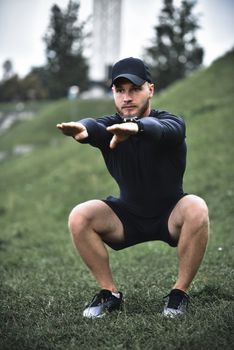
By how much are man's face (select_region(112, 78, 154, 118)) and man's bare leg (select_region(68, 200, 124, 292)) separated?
0.81 meters

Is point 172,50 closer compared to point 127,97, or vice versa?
point 127,97

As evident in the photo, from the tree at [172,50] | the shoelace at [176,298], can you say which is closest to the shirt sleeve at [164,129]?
the shoelace at [176,298]

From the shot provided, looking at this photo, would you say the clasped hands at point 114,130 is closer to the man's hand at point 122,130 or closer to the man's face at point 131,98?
the man's hand at point 122,130

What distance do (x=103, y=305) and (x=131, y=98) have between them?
168cm

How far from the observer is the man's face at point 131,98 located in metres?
4.28

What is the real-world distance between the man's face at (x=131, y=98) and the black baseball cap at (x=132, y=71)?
0.16 ft

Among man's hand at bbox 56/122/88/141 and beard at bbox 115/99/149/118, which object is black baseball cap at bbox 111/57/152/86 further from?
man's hand at bbox 56/122/88/141

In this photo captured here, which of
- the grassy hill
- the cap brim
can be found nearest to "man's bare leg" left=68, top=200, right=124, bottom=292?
the grassy hill

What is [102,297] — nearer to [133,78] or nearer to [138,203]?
[138,203]

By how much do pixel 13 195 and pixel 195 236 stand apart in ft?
47.3

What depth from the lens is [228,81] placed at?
2683 centimetres

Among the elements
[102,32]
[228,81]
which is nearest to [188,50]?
[102,32]

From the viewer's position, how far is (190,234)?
4.10m

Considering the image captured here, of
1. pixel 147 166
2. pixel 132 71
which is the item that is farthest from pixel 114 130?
pixel 132 71
